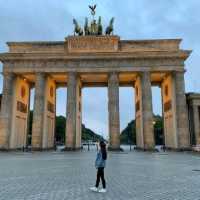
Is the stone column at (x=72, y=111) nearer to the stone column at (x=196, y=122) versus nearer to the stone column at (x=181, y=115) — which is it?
the stone column at (x=181, y=115)

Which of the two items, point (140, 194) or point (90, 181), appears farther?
point (90, 181)

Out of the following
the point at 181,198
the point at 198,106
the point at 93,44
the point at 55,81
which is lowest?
the point at 181,198

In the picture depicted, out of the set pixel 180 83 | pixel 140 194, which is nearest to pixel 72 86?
pixel 180 83

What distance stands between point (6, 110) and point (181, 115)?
3157cm

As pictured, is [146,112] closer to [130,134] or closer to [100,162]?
[100,162]

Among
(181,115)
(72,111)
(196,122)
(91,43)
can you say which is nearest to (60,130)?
(72,111)

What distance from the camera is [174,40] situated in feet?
161

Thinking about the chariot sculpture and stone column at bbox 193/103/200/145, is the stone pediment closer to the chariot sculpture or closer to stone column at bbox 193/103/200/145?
the chariot sculpture

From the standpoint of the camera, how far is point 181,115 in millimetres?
45531

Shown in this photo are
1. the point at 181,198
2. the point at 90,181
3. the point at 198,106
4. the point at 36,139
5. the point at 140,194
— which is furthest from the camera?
the point at 198,106

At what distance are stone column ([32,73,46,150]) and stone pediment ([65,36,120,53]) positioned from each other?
7.77m

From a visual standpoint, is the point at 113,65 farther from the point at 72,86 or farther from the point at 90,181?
the point at 90,181

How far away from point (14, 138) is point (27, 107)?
9.62m

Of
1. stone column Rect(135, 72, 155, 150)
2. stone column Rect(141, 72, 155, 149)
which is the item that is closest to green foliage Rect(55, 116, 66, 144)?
stone column Rect(135, 72, 155, 150)
